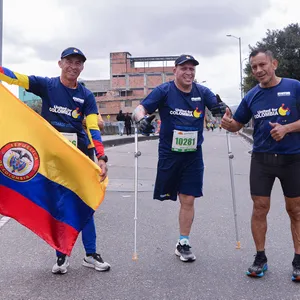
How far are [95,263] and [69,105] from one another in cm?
161

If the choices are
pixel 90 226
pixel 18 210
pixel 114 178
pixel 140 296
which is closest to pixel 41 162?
pixel 18 210

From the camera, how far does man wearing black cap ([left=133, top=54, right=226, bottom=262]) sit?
5.03 meters

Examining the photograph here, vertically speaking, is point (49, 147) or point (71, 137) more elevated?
point (71, 137)

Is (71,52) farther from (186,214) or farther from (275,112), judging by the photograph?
(186,214)

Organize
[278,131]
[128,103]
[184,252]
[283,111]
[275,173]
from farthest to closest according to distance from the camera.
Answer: [128,103] → [184,252] → [275,173] → [283,111] → [278,131]

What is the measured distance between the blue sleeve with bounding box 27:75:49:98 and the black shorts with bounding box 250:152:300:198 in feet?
7.26

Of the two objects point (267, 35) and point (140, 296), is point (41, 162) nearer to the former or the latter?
→ point (140, 296)

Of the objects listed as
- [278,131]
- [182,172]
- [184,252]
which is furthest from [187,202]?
[278,131]

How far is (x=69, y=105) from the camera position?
15.1 feet

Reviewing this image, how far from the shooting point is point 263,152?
4.48m

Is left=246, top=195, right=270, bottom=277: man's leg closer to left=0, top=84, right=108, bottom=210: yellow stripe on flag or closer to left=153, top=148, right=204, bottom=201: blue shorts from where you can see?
left=153, top=148, right=204, bottom=201: blue shorts

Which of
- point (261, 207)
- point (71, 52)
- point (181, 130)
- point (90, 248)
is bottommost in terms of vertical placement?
point (90, 248)

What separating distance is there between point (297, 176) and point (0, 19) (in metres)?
6.34

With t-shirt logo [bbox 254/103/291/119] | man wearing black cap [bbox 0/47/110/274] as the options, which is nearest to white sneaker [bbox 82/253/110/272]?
man wearing black cap [bbox 0/47/110/274]
